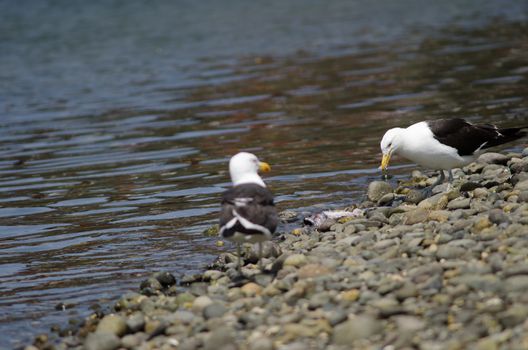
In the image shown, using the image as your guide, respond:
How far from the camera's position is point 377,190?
12.4 meters

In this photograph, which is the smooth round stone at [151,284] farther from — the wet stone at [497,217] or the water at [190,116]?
the wet stone at [497,217]

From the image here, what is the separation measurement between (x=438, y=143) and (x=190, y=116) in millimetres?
10546

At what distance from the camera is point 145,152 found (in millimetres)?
17766

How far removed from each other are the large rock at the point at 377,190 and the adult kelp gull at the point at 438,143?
2.84 ft

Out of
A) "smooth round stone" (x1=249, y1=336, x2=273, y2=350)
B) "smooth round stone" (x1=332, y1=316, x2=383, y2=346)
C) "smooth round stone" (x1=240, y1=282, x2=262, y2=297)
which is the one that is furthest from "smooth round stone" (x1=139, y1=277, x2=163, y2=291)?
"smooth round stone" (x1=332, y1=316, x2=383, y2=346)

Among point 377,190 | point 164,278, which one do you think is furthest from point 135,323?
point 377,190

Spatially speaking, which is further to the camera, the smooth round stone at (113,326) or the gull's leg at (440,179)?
the gull's leg at (440,179)

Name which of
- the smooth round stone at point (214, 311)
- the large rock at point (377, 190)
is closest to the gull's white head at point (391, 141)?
the large rock at point (377, 190)

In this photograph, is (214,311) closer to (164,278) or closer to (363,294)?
(363,294)

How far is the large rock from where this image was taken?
12.4 meters

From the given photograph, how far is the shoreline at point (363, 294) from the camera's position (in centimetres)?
715

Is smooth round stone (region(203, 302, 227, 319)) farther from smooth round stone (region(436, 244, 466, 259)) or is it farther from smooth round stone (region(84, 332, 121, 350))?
smooth round stone (region(436, 244, 466, 259))

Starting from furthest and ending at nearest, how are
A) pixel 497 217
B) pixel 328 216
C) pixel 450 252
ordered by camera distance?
pixel 328 216
pixel 497 217
pixel 450 252

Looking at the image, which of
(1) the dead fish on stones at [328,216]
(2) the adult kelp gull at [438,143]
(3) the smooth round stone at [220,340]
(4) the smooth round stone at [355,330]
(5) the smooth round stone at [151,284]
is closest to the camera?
(4) the smooth round stone at [355,330]
